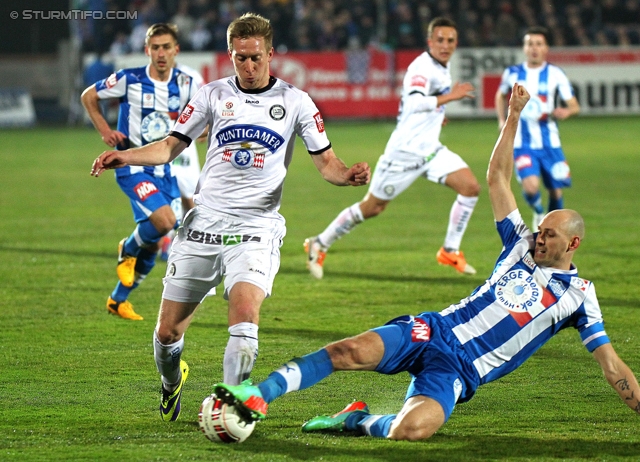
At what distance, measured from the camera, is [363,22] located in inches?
1233

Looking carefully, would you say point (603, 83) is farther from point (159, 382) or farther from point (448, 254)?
point (159, 382)

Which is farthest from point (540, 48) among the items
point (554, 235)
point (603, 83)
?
point (603, 83)

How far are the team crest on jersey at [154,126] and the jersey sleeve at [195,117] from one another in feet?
11.1

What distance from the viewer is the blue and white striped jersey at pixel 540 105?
12.4 meters

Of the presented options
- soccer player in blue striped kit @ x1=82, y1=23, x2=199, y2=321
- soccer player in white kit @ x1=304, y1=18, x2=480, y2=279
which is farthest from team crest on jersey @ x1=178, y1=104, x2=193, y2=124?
soccer player in white kit @ x1=304, y1=18, x2=480, y2=279

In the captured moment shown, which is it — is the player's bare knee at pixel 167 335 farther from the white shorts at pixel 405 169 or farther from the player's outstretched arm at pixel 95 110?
the white shorts at pixel 405 169

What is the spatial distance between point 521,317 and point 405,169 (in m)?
5.25

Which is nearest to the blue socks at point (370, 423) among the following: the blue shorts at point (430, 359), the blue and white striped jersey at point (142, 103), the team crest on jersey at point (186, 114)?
the blue shorts at point (430, 359)

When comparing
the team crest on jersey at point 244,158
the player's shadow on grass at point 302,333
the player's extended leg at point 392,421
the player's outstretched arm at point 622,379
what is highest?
the team crest on jersey at point 244,158

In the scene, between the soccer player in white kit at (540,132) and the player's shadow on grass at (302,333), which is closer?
the player's shadow on grass at (302,333)

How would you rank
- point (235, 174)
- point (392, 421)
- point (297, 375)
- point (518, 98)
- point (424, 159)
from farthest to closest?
1. point (424, 159)
2. point (518, 98)
3. point (235, 174)
4. point (392, 421)
5. point (297, 375)

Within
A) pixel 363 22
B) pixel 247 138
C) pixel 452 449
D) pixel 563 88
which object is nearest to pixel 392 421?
pixel 452 449

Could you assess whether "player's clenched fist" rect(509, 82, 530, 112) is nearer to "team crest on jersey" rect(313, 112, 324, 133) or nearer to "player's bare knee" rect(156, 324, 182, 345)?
"team crest on jersey" rect(313, 112, 324, 133)

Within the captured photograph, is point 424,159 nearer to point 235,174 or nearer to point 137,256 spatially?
point 137,256
